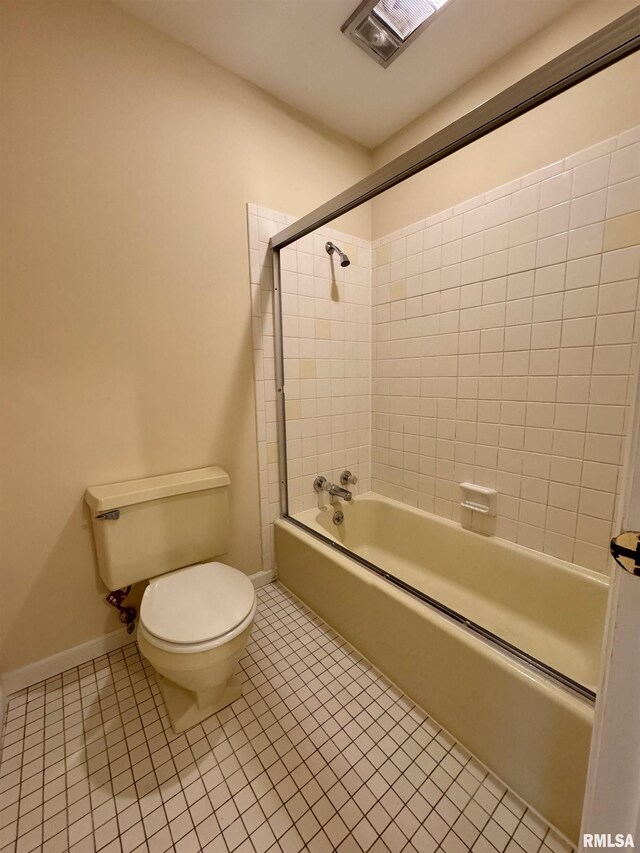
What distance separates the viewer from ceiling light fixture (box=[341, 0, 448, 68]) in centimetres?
122

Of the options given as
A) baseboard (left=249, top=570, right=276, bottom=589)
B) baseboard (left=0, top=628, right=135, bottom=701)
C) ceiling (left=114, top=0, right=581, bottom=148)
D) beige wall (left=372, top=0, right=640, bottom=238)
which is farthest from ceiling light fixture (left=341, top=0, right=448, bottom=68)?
baseboard (left=0, top=628, right=135, bottom=701)

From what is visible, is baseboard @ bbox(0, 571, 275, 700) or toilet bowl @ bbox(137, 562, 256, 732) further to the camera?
baseboard @ bbox(0, 571, 275, 700)

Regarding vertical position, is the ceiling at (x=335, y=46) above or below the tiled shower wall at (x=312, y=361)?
above

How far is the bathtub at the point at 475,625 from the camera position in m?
0.87

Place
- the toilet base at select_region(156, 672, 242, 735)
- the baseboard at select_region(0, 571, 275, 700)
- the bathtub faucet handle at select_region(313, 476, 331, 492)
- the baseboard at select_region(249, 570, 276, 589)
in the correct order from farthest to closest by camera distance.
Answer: the bathtub faucet handle at select_region(313, 476, 331, 492) < the baseboard at select_region(249, 570, 276, 589) < the baseboard at select_region(0, 571, 275, 700) < the toilet base at select_region(156, 672, 242, 735)

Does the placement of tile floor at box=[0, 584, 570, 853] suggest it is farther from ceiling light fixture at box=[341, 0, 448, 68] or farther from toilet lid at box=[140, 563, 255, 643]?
ceiling light fixture at box=[341, 0, 448, 68]

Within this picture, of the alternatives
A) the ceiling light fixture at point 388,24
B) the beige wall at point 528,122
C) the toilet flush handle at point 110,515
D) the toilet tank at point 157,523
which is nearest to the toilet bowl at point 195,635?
the toilet tank at point 157,523

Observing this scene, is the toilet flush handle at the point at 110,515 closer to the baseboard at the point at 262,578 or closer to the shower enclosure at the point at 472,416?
the shower enclosure at the point at 472,416

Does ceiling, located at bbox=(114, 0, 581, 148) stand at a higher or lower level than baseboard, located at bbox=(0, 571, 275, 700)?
higher

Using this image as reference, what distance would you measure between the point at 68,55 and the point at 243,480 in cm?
169

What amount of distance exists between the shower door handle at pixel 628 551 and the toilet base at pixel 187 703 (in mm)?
1271

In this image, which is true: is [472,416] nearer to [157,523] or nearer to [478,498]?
[478,498]

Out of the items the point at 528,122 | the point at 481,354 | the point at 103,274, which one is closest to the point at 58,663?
the point at 103,274

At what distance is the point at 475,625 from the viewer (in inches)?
41.3
